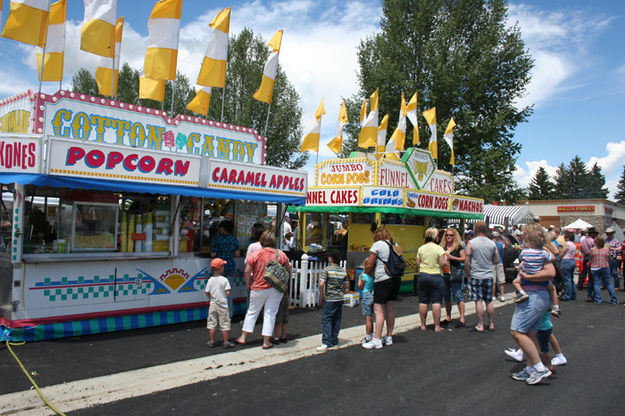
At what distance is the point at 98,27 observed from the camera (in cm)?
722

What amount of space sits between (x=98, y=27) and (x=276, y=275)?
512cm

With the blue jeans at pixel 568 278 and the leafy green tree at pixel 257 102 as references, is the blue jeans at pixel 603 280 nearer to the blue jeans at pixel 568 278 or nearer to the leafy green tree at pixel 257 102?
the blue jeans at pixel 568 278

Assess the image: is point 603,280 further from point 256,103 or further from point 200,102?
point 256,103

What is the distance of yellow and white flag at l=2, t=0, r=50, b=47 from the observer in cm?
638

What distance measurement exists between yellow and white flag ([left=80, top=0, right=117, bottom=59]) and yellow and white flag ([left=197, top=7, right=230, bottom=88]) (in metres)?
1.70

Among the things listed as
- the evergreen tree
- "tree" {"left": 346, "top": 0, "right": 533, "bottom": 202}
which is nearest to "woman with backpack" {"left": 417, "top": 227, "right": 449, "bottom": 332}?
"tree" {"left": 346, "top": 0, "right": 533, "bottom": 202}

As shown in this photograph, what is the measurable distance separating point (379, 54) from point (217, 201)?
20059 mm

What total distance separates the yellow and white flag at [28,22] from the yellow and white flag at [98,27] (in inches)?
26.3

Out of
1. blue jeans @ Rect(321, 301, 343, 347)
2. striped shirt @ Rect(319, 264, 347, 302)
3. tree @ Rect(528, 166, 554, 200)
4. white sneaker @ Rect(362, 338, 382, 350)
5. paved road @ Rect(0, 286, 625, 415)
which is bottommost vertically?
paved road @ Rect(0, 286, 625, 415)

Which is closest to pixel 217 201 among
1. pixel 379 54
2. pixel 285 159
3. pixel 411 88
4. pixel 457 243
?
pixel 457 243

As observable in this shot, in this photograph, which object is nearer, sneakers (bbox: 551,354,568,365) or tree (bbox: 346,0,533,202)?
sneakers (bbox: 551,354,568,365)

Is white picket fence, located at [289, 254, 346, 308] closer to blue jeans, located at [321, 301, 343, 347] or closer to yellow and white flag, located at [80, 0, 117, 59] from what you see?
blue jeans, located at [321, 301, 343, 347]

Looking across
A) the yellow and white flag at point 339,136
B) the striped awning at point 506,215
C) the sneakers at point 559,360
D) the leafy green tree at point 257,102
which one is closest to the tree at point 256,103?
the leafy green tree at point 257,102

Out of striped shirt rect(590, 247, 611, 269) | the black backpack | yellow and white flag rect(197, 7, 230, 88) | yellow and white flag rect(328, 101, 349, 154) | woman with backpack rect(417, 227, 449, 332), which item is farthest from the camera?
yellow and white flag rect(328, 101, 349, 154)
